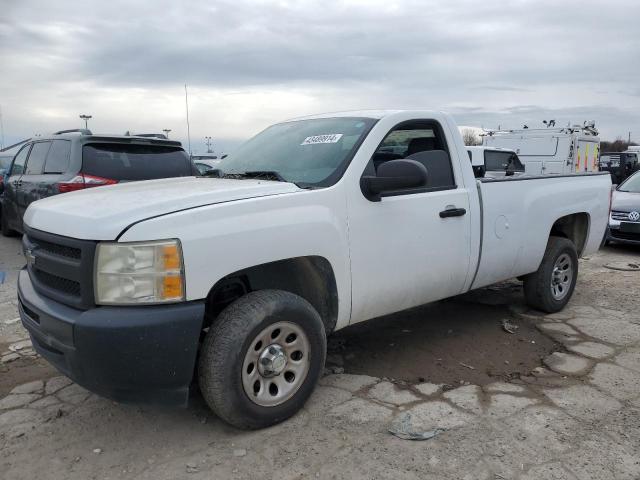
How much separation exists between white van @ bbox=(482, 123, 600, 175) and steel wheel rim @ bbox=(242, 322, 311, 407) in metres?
14.1

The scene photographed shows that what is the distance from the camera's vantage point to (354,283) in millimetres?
3402

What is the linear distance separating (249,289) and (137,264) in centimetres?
80

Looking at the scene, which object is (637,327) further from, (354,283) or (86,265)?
(86,265)

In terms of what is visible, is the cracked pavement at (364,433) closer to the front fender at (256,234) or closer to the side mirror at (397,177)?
the front fender at (256,234)

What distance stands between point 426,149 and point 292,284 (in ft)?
5.23

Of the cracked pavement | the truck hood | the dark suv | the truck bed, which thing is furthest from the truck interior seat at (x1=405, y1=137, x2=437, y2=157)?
the dark suv

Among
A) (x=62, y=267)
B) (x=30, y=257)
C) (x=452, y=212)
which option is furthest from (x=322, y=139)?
(x=30, y=257)

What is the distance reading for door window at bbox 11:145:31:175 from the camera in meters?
8.59

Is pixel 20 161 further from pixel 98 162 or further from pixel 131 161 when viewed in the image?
pixel 131 161

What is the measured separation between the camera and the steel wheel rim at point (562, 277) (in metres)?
5.28

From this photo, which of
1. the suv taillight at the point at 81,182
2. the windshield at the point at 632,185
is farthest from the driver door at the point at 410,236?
the windshield at the point at 632,185

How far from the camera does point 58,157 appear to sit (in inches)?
284

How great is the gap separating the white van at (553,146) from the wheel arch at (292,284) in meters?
13.8

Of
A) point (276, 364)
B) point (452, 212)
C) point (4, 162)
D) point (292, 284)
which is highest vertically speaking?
point (4, 162)
